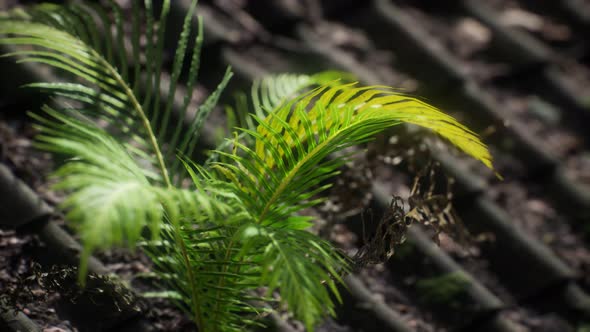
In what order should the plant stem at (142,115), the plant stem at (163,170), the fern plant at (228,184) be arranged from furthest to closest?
the plant stem at (142,115) → the plant stem at (163,170) → the fern plant at (228,184)

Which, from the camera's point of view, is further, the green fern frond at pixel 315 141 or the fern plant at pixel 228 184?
the green fern frond at pixel 315 141

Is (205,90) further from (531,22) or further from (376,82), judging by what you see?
(531,22)

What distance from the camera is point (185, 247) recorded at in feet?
5.02

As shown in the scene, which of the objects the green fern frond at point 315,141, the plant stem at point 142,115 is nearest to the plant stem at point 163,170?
the plant stem at point 142,115

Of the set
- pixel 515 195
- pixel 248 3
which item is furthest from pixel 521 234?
pixel 248 3

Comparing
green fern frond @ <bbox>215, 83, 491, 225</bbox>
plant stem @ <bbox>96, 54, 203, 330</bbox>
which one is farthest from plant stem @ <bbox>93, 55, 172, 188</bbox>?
green fern frond @ <bbox>215, 83, 491, 225</bbox>

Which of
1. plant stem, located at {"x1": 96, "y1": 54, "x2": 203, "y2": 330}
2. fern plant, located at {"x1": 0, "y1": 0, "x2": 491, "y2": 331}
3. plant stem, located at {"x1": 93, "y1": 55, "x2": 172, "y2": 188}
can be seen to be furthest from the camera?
plant stem, located at {"x1": 93, "y1": 55, "x2": 172, "y2": 188}

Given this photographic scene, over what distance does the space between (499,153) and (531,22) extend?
138 centimetres

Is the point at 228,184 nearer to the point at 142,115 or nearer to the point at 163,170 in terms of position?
the point at 163,170

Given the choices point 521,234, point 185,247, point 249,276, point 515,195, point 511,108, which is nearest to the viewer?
point 185,247

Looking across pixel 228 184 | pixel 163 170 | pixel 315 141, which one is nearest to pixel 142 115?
pixel 163 170

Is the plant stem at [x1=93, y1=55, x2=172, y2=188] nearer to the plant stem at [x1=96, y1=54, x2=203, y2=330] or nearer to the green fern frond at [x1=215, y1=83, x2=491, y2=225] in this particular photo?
the plant stem at [x1=96, y1=54, x2=203, y2=330]

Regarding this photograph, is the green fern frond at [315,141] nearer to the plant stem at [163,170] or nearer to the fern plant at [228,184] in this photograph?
the fern plant at [228,184]

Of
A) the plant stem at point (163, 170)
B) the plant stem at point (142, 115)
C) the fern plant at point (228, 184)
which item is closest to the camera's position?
the fern plant at point (228, 184)
